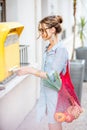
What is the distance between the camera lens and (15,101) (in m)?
4.03

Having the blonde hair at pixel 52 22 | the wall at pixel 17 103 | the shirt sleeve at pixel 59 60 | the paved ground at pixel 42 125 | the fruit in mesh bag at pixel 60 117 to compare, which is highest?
the blonde hair at pixel 52 22

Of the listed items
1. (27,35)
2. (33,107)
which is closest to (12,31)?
A: (27,35)

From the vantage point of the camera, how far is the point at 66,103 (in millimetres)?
2436

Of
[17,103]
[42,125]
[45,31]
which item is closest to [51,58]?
[45,31]

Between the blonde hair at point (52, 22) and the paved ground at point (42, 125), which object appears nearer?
the blonde hair at point (52, 22)

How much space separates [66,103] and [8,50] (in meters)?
0.63

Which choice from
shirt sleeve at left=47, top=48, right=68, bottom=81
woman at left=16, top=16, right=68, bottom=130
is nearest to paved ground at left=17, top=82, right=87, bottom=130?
woman at left=16, top=16, right=68, bottom=130

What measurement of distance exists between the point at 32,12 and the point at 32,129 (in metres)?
1.62

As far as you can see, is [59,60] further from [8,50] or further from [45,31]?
[8,50]

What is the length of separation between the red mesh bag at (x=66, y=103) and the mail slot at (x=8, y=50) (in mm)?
410

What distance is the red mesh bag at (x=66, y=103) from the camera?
2396 mm

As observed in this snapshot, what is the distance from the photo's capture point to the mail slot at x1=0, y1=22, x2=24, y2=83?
1988 mm

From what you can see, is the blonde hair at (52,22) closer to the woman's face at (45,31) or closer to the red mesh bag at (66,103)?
the woman's face at (45,31)

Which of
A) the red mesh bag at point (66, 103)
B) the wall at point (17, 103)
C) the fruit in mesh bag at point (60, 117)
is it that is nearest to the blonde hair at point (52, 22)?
the red mesh bag at point (66, 103)
